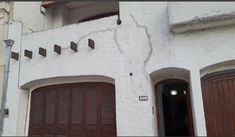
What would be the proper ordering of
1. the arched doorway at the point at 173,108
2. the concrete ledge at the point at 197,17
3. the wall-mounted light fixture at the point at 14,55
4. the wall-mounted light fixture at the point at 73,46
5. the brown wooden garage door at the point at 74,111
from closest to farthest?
the concrete ledge at the point at 197,17
the brown wooden garage door at the point at 74,111
the arched doorway at the point at 173,108
the wall-mounted light fixture at the point at 73,46
the wall-mounted light fixture at the point at 14,55

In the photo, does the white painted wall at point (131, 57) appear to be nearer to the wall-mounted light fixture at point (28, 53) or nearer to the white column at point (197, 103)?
the white column at point (197, 103)

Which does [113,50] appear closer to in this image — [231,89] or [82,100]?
[82,100]

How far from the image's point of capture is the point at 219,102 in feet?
21.0

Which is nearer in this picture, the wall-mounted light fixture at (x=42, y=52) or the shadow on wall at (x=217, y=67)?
the shadow on wall at (x=217, y=67)

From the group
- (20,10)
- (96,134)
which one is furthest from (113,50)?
(20,10)

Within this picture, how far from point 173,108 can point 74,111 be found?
176 inches

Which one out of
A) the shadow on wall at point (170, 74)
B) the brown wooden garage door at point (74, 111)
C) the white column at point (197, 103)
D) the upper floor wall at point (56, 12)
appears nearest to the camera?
the white column at point (197, 103)

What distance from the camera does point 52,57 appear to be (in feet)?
25.2

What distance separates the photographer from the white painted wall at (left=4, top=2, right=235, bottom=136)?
6.32 meters

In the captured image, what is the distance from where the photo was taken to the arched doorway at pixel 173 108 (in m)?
7.22

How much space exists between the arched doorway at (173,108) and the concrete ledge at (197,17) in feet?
5.59

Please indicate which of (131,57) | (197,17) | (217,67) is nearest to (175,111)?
(217,67)

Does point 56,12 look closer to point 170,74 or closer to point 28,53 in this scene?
point 28,53

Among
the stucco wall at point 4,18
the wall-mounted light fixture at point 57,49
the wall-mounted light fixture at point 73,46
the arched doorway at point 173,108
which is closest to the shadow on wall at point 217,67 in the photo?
the arched doorway at point 173,108
